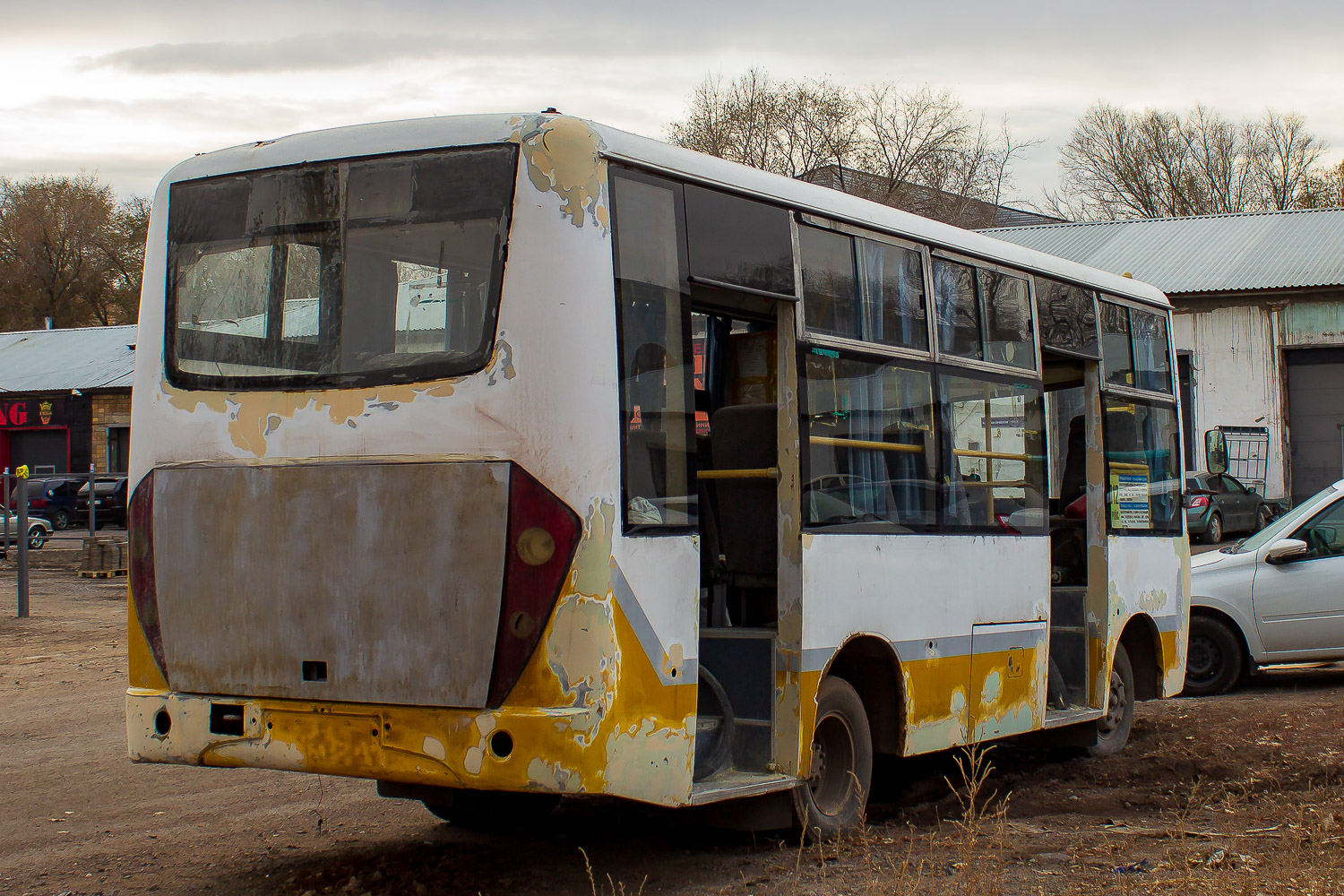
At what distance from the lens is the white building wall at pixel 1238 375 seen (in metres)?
32.3

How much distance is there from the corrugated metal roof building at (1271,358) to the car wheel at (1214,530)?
14.5 ft

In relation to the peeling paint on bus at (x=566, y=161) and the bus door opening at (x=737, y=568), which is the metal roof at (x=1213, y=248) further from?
the peeling paint on bus at (x=566, y=161)

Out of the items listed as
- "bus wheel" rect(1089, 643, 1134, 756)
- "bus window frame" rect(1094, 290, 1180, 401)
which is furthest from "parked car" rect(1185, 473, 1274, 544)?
"bus wheel" rect(1089, 643, 1134, 756)

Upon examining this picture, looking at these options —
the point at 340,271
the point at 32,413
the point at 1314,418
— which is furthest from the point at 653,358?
the point at 32,413

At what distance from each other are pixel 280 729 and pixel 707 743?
181 cm

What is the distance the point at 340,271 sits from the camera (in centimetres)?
548

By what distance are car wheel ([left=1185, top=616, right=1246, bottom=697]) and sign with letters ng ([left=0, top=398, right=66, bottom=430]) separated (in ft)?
138

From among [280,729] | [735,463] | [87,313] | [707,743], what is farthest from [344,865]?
[87,313]

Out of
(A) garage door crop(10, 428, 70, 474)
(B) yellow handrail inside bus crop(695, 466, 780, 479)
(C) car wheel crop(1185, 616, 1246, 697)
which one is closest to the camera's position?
(B) yellow handrail inside bus crop(695, 466, 780, 479)

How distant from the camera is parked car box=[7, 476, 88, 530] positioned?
37.8 m

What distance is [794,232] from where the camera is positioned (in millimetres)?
6312

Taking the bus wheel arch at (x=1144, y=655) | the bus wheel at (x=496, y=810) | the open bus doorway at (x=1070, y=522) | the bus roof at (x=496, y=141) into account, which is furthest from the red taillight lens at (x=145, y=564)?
the bus wheel arch at (x=1144, y=655)

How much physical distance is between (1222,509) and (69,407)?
3590 cm

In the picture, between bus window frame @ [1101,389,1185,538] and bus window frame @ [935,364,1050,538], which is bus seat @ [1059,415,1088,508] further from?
bus window frame @ [935,364,1050,538]
